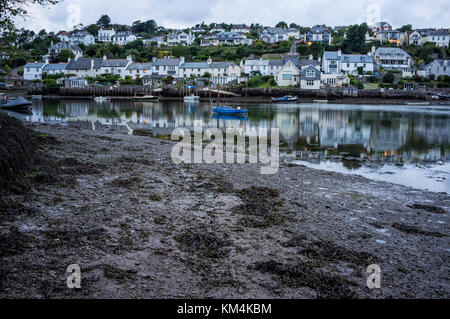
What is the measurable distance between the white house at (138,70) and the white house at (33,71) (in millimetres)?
21801

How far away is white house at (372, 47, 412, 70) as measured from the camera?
94938 mm

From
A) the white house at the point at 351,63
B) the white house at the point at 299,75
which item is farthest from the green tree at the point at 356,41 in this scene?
the white house at the point at 299,75

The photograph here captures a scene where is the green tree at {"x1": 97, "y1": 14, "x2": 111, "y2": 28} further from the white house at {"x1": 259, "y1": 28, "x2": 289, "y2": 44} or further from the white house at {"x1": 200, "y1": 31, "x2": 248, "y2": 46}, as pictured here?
the white house at {"x1": 259, "y1": 28, "x2": 289, "y2": 44}

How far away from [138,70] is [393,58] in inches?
2564

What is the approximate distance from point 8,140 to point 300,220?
354 inches

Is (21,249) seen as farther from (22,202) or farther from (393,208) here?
(393,208)

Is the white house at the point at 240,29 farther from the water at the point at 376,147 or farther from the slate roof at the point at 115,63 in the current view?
the water at the point at 376,147

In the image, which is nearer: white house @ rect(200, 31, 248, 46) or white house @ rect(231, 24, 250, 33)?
white house @ rect(200, 31, 248, 46)

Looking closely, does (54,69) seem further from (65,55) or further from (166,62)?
(166,62)

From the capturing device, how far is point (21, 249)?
6254 millimetres

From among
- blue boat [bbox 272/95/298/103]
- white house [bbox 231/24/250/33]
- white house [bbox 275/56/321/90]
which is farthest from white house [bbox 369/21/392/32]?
blue boat [bbox 272/95/298/103]

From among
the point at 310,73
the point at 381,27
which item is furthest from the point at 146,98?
the point at 381,27

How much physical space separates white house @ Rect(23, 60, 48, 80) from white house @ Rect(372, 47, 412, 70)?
86.3m

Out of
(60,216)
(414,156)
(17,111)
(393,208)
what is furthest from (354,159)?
(17,111)
